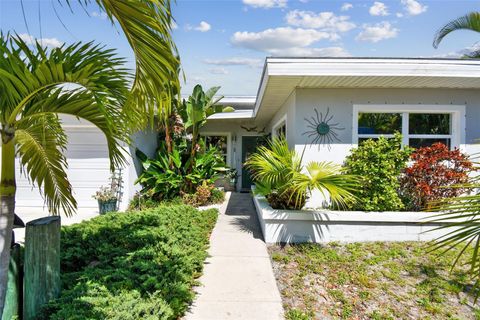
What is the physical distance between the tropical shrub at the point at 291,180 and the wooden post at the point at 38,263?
143 inches

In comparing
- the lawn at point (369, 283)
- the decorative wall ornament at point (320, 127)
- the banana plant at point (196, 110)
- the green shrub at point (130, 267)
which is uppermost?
the banana plant at point (196, 110)

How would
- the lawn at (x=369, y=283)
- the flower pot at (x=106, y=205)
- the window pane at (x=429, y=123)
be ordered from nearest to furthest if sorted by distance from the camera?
the lawn at (x=369, y=283) < the window pane at (x=429, y=123) < the flower pot at (x=106, y=205)

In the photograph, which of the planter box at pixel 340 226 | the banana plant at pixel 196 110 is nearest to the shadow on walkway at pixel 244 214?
the planter box at pixel 340 226

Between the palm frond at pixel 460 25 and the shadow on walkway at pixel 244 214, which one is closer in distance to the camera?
the shadow on walkway at pixel 244 214

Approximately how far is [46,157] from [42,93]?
3.86ft

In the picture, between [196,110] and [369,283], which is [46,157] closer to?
[369,283]

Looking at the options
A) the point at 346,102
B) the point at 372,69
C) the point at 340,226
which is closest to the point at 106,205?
the point at 340,226

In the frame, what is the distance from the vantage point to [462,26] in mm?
10227

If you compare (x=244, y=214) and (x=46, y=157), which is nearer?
(x=46, y=157)

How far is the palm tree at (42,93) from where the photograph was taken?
7.41 ft

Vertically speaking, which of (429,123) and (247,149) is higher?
(429,123)

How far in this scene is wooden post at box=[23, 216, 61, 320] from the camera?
10.2 feet

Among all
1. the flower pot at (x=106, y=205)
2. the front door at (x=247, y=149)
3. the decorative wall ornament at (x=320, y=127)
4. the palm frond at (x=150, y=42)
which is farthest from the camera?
the front door at (x=247, y=149)

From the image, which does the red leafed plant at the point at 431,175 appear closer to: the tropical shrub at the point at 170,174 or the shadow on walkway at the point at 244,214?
the shadow on walkway at the point at 244,214
